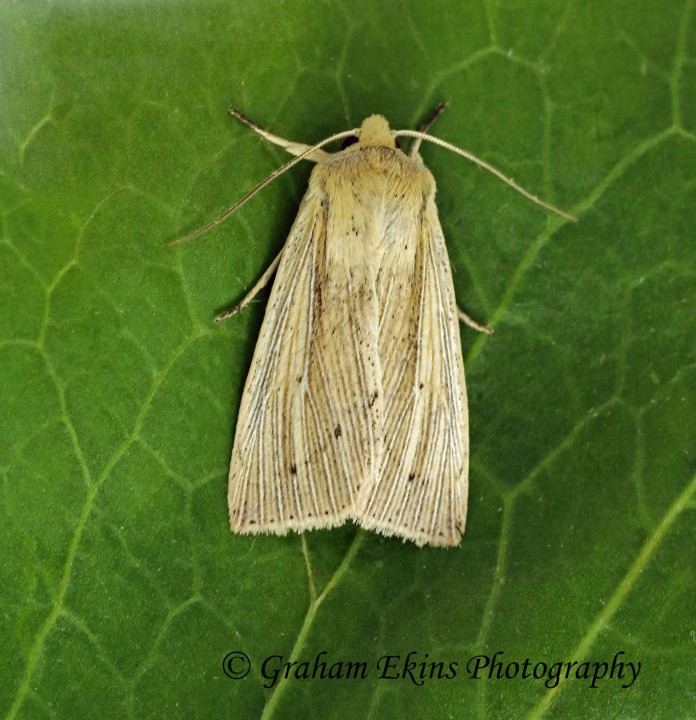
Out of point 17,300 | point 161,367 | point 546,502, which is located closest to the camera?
point 17,300

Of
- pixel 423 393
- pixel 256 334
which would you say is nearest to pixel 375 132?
pixel 256 334

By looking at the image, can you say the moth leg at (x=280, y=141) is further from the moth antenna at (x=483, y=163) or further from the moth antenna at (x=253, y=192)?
the moth antenna at (x=483, y=163)

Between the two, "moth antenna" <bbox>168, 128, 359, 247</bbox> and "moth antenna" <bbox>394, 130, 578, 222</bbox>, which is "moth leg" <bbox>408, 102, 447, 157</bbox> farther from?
"moth antenna" <bbox>168, 128, 359, 247</bbox>

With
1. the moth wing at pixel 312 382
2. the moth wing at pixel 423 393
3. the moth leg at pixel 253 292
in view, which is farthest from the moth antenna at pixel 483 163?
the moth leg at pixel 253 292

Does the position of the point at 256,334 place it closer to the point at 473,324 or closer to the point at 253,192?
the point at 253,192

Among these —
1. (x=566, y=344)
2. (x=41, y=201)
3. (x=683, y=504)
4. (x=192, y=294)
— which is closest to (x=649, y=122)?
(x=566, y=344)

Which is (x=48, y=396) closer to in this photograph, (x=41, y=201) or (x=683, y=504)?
(x=41, y=201)
